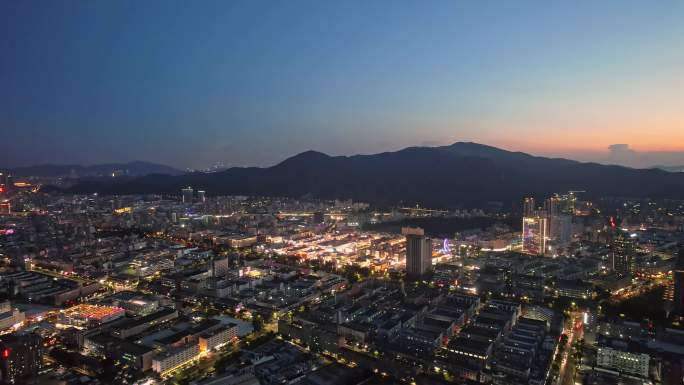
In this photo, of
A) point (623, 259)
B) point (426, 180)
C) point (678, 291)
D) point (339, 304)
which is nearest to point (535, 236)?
point (623, 259)

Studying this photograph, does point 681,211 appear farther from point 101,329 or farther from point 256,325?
point 101,329

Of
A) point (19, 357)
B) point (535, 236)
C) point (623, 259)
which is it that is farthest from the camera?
point (535, 236)

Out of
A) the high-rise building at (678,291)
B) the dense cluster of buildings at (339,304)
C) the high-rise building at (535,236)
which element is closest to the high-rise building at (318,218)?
the dense cluster of buildings at (339,304)

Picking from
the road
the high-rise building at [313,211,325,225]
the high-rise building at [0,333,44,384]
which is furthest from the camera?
the high-rise building at [313,211,325,225]

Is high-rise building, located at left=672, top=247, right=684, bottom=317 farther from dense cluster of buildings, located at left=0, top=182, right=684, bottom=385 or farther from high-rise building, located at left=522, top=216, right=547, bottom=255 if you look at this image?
high-rise building, located at left=522, top=216, right=547, bottom=255

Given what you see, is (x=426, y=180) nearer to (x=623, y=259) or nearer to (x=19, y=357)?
(x=623, y=259)

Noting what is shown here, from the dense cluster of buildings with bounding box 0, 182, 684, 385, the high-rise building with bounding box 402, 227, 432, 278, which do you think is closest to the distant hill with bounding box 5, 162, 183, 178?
the dense cluster of buildings with bounding box 0, 182, 684, 385
